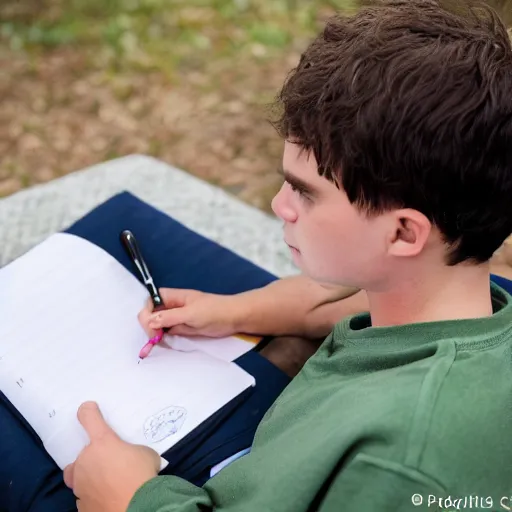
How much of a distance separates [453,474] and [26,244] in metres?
0.96

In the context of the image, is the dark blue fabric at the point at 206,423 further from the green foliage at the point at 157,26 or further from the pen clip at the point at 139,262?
the green foliage at the point at 157,26

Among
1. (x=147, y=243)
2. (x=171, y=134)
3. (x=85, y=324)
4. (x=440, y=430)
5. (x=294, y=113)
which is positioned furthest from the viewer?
(x=171, y=134)

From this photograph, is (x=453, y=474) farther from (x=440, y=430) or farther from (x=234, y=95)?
(x=234, y=95)

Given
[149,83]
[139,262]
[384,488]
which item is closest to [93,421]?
[139,262]

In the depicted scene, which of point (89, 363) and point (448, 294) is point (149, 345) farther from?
point (448, 294)

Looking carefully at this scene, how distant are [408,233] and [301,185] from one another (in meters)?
0.11

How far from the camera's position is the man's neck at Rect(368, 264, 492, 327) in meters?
0.63

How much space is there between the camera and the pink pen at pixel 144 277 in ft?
2.98

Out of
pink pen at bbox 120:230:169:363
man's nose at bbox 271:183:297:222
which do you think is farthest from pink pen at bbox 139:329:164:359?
man's nose at bbox 271:183:297:222

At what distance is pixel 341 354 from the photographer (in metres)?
0.68

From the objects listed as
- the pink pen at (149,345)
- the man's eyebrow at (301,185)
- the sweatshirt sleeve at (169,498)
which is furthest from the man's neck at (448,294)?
the pink pen at (149,345)

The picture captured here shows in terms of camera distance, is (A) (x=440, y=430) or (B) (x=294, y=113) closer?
(A) (x=440, y=430)

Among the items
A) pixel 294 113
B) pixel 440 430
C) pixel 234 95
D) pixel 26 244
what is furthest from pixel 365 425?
pixel 234 95

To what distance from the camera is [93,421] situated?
2.64 ft
